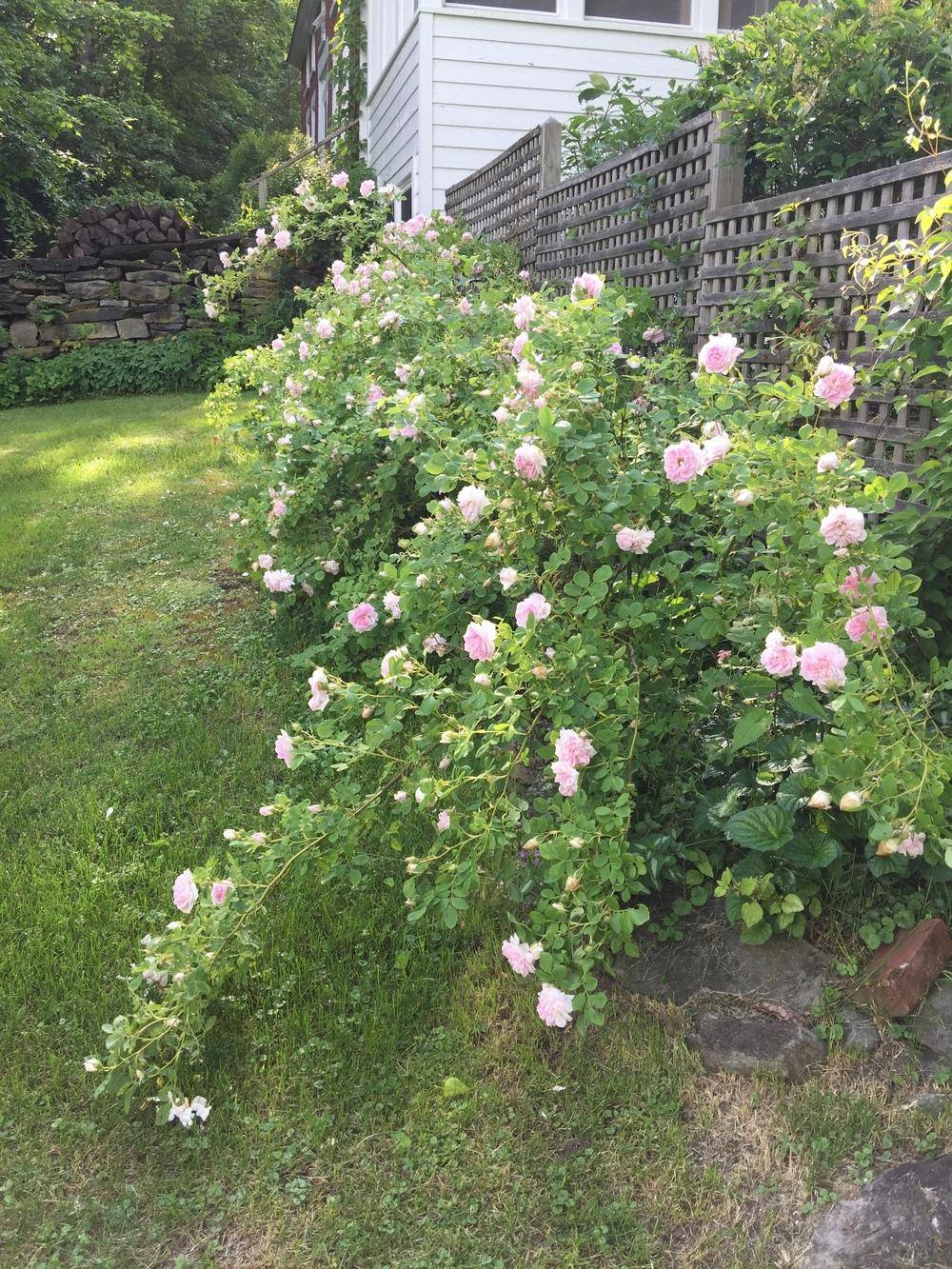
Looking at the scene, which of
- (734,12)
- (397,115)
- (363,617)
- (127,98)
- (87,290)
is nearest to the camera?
(363,617)

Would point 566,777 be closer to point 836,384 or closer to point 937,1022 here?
point 937,1022

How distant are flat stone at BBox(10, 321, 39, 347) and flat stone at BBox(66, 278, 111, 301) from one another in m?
0.59

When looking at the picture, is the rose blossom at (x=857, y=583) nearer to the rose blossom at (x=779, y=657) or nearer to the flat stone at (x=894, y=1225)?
the rose blossom at (x=779, y=657)

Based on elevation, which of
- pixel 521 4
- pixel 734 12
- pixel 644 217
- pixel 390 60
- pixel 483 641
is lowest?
pixel 483 641

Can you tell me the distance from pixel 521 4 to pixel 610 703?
781 cm

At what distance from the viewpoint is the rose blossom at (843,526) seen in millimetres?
1712

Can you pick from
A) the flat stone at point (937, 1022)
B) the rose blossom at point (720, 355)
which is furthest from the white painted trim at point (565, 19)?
the flat stone at point (937, 1022)

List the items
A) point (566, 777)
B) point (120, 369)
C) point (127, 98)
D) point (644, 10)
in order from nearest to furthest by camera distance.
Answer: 1. point (566, 777)
2. point (644, 10)
3. point (120, 369)
4. point (127, 98)

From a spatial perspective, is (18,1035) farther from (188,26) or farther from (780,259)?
(188,26)

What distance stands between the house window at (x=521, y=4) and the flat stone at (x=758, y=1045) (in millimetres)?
8003

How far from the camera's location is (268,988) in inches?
87.0

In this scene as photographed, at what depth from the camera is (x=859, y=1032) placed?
1.91 meters

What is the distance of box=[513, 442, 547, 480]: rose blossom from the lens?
2033 mm

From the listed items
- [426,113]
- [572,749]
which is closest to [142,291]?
[426,113]
